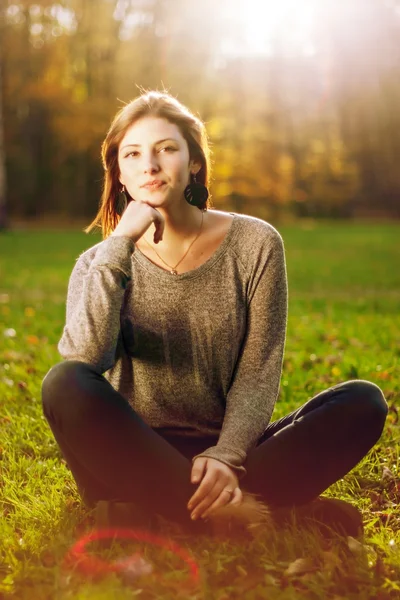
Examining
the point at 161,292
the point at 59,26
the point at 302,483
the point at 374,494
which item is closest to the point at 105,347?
the point at 161,292

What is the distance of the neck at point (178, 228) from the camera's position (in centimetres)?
307

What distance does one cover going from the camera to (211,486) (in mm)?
2586

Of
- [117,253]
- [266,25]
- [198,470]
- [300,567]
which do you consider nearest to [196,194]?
[117,253]

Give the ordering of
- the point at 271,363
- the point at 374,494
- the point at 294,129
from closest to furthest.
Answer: the point at 271,363
the point at 374,494
the point at 294,129

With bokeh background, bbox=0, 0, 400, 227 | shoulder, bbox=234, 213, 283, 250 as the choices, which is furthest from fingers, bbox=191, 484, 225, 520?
bokeh background, bbox=0, 0, 400, 227

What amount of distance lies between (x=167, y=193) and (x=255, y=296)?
0.50m

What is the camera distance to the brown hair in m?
2.99

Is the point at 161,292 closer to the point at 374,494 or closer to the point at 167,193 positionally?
the point at 167,193

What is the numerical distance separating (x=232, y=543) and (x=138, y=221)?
1146 mm

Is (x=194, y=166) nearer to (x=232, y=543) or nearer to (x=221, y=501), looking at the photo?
(x=221, y=501)

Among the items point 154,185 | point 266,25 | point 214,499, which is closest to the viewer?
point 214,499

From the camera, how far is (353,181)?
37.0 m

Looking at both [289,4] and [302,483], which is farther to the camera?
[289,4]

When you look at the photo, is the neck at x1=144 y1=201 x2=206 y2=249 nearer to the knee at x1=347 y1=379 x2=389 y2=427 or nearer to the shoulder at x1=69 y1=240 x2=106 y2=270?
the shoulder at x1=69 y1=240 x2=106 y2=270
